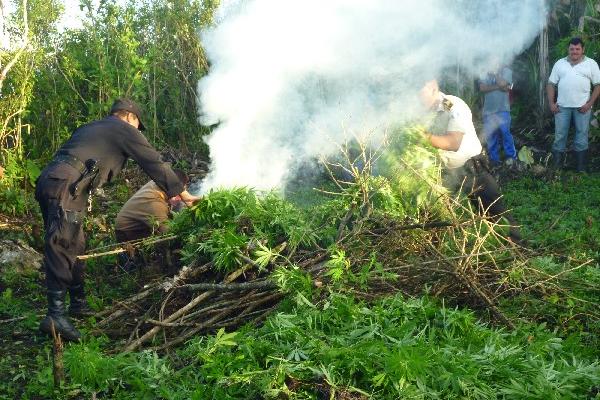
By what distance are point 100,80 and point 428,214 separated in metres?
6.00

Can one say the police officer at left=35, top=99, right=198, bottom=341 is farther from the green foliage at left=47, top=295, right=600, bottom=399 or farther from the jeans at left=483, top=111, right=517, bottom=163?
the jeans at left=483, top=111, right=517, bottom=163

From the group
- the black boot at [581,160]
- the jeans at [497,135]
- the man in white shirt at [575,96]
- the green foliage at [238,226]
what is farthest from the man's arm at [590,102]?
the green foliage at [238,226]

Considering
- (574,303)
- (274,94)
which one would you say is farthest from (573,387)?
(274,94)

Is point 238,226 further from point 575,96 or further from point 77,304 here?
point 575,96

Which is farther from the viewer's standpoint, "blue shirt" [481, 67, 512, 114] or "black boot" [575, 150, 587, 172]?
"blue shirt" [481, 67, 512, 114]

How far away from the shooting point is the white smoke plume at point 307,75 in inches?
330


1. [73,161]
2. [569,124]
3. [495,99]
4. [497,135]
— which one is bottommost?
[73,161]

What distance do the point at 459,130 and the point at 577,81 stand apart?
4.55 metres

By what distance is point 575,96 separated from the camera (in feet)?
35.5

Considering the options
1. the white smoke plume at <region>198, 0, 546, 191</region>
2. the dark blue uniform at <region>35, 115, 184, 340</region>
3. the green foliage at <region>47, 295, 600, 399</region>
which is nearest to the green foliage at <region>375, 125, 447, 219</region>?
the white smoke plume at <region>198, 0, 546, 191</region>

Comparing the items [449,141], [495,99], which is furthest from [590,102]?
[449,141]

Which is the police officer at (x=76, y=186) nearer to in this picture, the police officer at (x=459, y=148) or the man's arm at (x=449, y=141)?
the man's arm at (x=449, y=141)

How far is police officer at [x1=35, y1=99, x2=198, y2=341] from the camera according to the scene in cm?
561

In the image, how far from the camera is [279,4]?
28.4 feet
